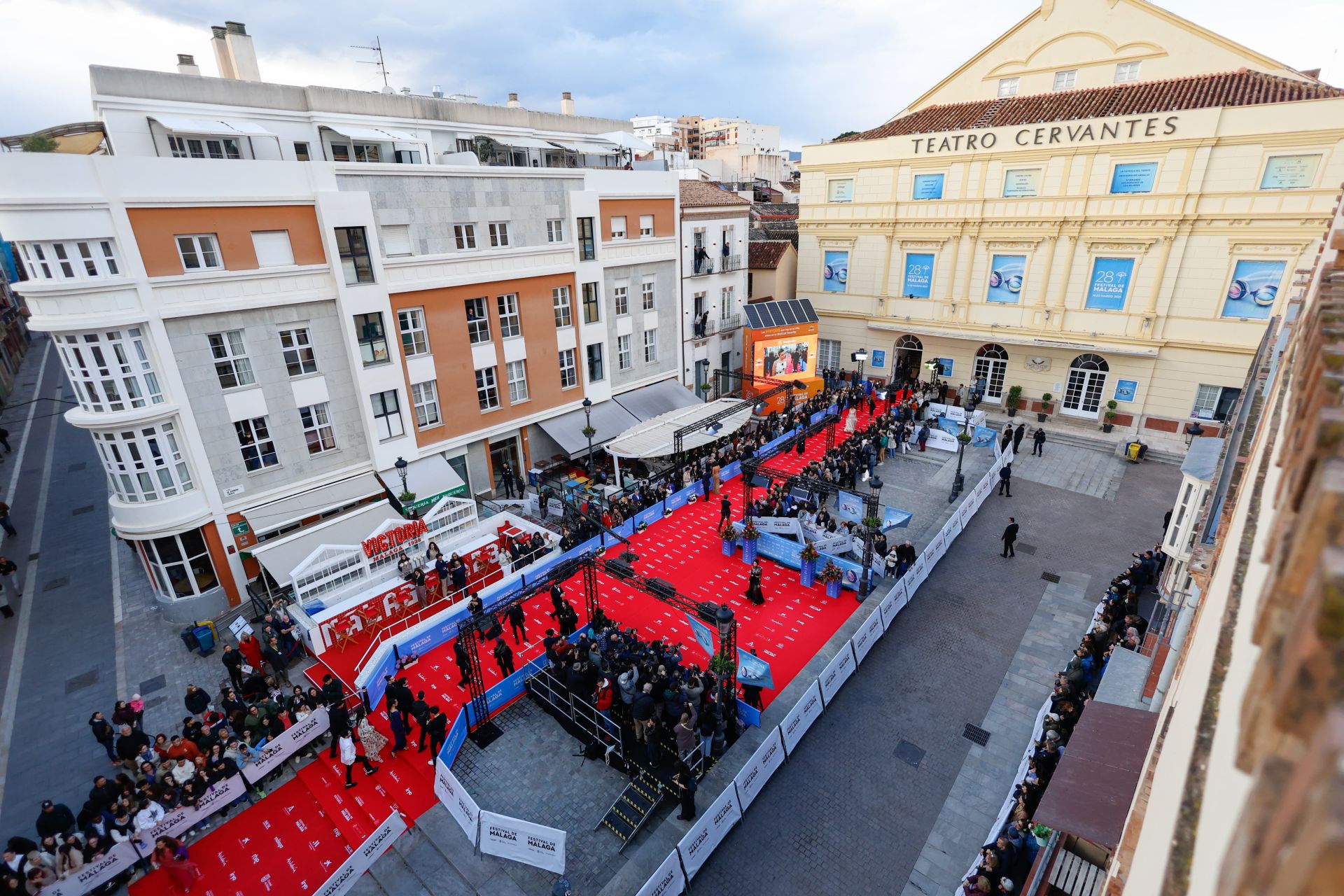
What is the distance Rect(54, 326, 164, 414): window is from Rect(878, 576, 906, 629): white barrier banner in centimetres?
2004

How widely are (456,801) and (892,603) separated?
11534 mm

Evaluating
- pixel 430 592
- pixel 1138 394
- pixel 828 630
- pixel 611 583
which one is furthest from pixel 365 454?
pixel 1138 394

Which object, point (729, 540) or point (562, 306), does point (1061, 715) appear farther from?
point (562, 306)

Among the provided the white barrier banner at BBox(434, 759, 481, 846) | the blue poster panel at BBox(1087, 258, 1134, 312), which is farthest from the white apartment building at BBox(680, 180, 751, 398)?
the white barrier banner at BBox(434, 759, 481, 846)

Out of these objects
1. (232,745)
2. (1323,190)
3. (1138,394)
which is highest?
(1323,190)

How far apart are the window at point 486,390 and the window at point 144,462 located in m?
9.05

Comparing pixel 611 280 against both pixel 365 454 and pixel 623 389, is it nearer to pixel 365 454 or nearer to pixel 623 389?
pixel 623 389

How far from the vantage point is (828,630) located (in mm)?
17000

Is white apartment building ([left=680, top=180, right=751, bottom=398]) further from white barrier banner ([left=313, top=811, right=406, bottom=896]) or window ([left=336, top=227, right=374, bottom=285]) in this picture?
white barrier banner ([left=313, top=811, right=406, bottom=896])

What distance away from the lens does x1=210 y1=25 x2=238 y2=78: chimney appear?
2180cm

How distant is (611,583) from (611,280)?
13683 mm

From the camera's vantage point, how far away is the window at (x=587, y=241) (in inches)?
1003

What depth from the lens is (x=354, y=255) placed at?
19.5m

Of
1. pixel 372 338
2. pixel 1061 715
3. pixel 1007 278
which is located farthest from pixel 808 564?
pixel 1007 278
